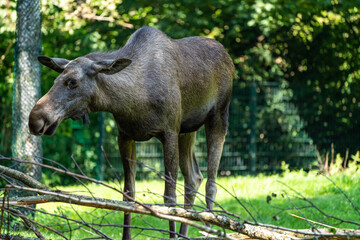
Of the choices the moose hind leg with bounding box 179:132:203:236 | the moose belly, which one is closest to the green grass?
the moose hind leg with bounding box 179:132:203:236

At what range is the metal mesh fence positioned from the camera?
6.82 metres

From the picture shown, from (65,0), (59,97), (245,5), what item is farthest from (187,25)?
(59,97)

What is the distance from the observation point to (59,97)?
15.2 feet

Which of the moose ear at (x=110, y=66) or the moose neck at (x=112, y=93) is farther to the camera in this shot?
the moose neck at (x=112, y=93)

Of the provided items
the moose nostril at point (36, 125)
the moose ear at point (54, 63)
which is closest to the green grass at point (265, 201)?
the moose ear at point (54, 63)

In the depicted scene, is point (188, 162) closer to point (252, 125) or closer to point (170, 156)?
point (170, 156)

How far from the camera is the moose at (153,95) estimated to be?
4.77 metres

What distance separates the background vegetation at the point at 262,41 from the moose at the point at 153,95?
571 centimetres

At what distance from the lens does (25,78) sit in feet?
22.5

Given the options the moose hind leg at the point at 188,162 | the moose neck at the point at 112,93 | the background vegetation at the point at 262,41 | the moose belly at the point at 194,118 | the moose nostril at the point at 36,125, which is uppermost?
the background vegetation at the point at 262,41

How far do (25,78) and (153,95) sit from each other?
7.42ft

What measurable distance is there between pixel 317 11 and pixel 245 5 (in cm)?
173

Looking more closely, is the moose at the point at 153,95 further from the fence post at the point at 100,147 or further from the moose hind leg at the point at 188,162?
the fence post at the point at 100,147

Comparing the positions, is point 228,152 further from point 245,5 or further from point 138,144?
point 245,5
